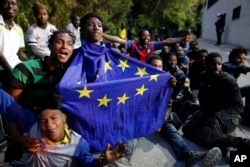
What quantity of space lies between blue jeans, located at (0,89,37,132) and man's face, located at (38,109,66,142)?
0.27 meters

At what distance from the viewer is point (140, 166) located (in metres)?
3.45

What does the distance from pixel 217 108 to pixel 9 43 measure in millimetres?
2538

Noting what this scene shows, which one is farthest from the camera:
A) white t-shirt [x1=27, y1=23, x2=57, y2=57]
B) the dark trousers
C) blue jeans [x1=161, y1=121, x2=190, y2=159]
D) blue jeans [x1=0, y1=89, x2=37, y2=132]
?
the dark trousers

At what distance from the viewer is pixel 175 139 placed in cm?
373

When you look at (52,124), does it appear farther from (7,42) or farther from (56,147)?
(7,42)

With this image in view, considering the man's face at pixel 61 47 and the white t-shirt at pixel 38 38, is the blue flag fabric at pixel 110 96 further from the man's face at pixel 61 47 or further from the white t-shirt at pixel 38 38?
the white t-shirt at pixel 38 38

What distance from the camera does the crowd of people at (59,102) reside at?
230 centimetres

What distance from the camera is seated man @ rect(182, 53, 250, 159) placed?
3.63 m

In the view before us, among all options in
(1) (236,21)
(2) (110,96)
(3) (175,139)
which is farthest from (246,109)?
(1) (236,21)

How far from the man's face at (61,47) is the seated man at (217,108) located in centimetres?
199

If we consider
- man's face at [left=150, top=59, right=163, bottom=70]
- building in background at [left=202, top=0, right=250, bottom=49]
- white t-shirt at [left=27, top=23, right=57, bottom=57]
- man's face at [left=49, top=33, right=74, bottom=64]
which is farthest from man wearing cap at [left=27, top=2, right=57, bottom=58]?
building in background at [left=202, top=0, right=250, bottom=49]

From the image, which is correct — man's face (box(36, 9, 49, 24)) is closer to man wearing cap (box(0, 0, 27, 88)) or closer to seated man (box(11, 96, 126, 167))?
man wearing cap (box(0, 0, 27, 88))

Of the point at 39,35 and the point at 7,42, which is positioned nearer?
the point at 7,42

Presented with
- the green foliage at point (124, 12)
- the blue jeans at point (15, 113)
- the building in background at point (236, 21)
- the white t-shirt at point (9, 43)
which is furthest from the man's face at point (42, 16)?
the building in background at point (236, 21)
